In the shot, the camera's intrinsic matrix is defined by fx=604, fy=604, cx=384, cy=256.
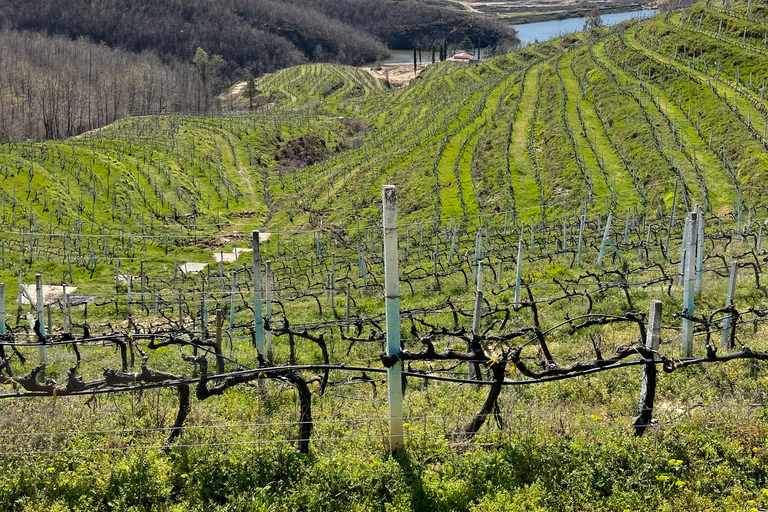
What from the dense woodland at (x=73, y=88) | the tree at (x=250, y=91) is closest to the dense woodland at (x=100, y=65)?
the dense woodland at (x=73, y=88)

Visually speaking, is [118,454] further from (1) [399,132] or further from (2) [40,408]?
(1) [399,132]

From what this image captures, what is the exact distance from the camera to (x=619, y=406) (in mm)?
9719

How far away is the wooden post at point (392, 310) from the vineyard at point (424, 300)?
0.13ft

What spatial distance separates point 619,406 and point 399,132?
245ft

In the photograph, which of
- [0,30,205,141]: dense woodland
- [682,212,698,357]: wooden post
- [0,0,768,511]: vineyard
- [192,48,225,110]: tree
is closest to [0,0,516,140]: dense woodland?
[0,30,205,141]: dense woodland

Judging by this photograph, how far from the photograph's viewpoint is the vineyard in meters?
7.51

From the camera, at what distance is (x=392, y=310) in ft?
24.5

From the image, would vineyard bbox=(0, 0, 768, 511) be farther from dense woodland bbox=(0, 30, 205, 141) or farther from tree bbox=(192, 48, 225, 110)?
tree bbox=(192, 48, 225, 110)

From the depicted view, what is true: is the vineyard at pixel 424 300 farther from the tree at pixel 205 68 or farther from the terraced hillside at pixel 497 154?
the tree at pixel 205 68

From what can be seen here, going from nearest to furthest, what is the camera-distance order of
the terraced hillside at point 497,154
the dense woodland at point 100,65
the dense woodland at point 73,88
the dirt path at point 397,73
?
the terraced hillside at point 497,154 < the dense woodland at point 73,88 < the dense woodland at point 100,65 < the dirt path at point 397,73

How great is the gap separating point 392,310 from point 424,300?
51.3ft

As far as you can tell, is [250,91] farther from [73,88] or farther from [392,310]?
[392,310]

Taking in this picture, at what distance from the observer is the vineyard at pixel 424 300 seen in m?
7.51

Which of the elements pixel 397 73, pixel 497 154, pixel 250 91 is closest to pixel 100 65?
pixel 250 91
